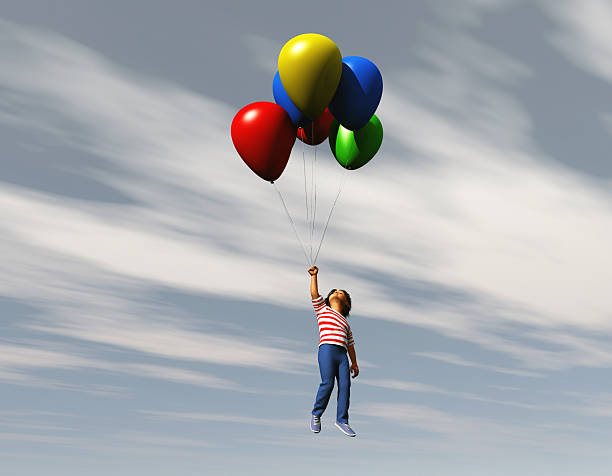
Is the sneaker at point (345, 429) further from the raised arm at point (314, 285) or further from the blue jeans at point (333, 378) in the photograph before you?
the raised arm at point (314, 285)

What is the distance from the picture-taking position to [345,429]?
47.5 ft

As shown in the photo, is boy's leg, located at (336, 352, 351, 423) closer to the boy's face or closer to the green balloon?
the boy's face

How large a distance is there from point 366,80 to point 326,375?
593cm

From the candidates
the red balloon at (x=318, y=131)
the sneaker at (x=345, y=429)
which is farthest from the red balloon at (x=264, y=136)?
the sneaker at (x=345, y=429)

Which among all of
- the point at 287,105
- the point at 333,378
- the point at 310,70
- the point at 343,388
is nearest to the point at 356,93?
the point at 310,70

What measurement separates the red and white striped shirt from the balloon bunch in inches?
118

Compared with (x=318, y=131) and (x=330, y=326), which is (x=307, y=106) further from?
(x=330, y=326)

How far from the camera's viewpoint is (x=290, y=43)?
14.5 metres

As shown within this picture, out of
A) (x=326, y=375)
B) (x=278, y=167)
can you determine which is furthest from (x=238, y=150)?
(x=326, y=375)

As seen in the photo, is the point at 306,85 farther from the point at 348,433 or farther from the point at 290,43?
the point at 348,433

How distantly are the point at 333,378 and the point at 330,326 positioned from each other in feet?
3.36

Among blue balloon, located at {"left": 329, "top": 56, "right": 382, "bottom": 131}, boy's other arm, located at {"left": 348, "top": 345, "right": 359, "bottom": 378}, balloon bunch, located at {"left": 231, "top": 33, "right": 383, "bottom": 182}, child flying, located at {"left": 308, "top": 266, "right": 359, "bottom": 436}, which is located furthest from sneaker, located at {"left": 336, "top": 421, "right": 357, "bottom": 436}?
blue balloon, located at {"left": 329, "top": 56, "right": 382, "bottom": 131}

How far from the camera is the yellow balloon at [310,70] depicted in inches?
557

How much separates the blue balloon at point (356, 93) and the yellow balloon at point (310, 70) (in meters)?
0.34
